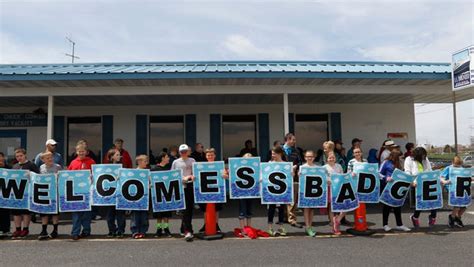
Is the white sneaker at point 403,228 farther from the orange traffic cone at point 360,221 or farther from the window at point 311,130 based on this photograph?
the window at point 311,130

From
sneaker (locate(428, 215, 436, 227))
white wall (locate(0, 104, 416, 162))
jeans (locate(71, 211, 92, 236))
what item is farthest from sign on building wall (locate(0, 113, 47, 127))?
sneaker (locate(428, 215, 436, 227))

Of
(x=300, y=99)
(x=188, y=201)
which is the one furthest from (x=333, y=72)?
(x=188, y=201)

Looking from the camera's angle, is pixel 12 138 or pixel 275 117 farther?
pixel 275 117

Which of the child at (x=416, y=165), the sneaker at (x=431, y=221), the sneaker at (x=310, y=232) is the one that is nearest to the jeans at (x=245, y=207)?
the sneaker at (x=310, y=232)

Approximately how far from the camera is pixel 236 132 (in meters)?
12.1

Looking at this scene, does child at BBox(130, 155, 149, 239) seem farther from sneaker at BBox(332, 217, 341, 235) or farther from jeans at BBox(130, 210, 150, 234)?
sneaker at BBox(332, 217, 341, 235)

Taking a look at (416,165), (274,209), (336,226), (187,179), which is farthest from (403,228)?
(187,179)

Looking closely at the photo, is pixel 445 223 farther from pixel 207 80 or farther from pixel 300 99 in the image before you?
pixel 207 80

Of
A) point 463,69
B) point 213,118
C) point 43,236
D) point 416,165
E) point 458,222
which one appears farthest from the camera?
point 213,118

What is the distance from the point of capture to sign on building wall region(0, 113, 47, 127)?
1173 centimetres

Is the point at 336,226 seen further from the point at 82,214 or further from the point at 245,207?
the point at 82,214

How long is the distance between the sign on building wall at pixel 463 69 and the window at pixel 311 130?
13.6 ft

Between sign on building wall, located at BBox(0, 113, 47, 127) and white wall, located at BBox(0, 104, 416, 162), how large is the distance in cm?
14

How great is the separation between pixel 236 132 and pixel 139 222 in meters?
6.17
